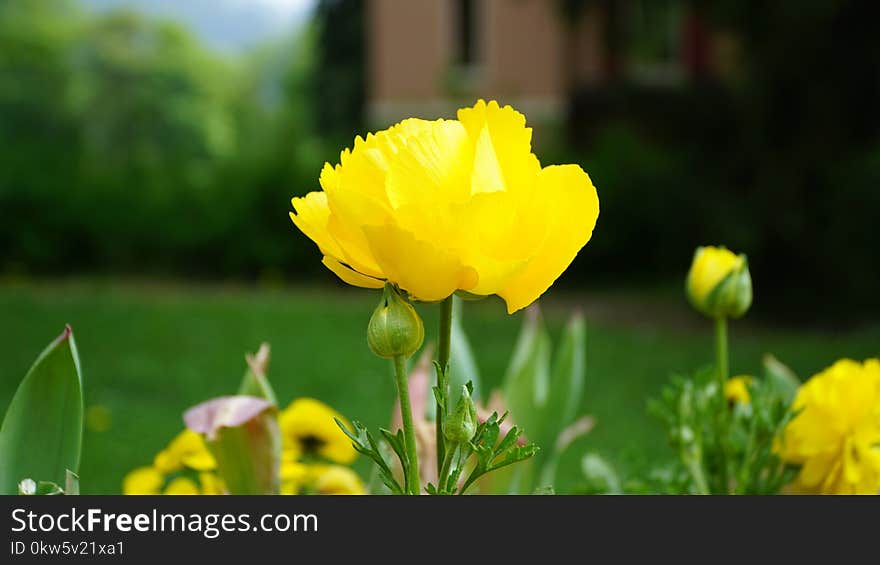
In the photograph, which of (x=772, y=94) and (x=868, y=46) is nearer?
(x=868, y=46)

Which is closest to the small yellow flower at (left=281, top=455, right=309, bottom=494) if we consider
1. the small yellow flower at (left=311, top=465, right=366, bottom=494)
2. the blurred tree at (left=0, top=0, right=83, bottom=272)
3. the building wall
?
the small yellow flower at (left=311, top=465, right=366, bottom=494)

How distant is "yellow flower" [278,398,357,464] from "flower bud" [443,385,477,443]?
1.78 feet

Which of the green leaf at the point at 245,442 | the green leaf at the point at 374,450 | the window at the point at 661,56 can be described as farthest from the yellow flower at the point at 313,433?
the window at the point at 661,56

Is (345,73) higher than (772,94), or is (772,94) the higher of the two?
(345,73)

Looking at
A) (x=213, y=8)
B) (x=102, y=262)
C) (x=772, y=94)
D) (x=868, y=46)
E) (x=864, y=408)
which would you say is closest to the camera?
(x=864, y=408)

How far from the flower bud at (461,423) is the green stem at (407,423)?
0.02 meters

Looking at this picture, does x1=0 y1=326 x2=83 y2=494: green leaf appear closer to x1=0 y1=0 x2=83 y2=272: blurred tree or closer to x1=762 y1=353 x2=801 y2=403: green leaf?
x1=762 y1=353 x2=801 y2=403: green leaf

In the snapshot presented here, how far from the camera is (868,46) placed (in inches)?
238

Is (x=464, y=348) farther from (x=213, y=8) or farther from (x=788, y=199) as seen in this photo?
(x=213, y=8)

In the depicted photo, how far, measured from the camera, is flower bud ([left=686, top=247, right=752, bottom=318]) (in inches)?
32.2

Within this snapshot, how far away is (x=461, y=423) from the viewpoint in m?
0.53

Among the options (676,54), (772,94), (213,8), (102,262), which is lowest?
(102,262)
